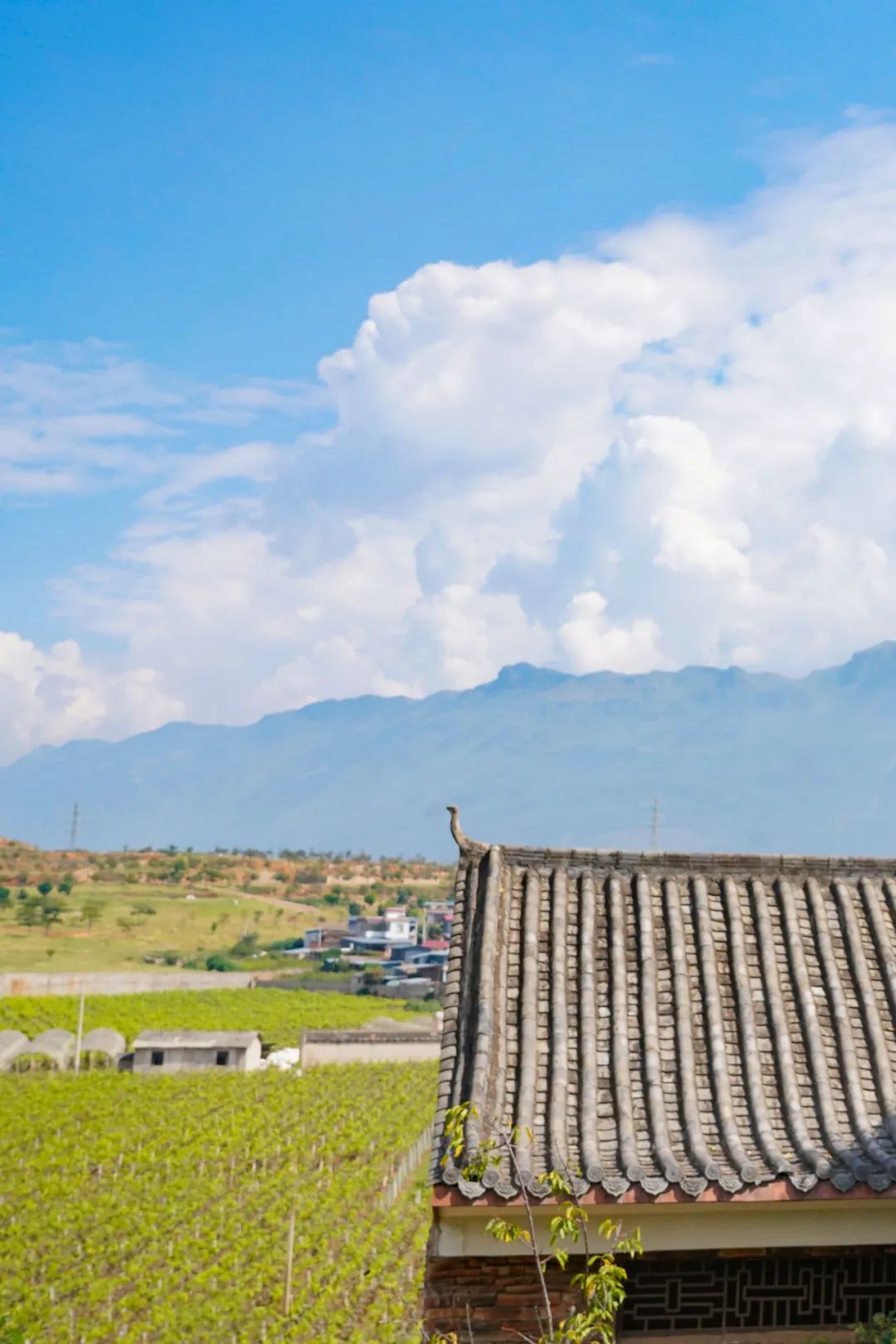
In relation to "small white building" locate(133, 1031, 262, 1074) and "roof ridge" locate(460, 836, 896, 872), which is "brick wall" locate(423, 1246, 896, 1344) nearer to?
"roof ridge" locate(460, 836, 896, 872)

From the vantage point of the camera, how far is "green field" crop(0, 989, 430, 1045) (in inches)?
2630

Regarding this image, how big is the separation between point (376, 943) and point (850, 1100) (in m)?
102

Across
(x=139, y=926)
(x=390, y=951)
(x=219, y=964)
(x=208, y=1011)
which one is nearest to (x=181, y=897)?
(x=139, y=926)

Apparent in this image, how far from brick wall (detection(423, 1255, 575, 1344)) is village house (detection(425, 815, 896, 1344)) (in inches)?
0.4

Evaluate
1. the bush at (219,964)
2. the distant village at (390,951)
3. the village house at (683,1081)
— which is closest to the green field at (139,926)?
the bush at (219,964)

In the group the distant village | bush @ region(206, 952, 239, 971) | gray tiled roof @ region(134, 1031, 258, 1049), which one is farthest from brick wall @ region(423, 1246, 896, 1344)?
bush @ region(206, 952, 239, 971)

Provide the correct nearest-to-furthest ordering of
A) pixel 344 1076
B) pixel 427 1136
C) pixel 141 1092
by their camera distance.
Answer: pixel 427 1136
pixel 141 1092
pixel 344 1076

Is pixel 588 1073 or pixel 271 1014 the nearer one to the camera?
pixel 588 1073

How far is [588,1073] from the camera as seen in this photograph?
27.6 feet

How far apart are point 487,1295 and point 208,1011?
70.1m

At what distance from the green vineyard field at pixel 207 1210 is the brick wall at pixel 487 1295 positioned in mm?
16743

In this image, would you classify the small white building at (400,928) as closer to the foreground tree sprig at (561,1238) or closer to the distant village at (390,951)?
the distant village at (390,951)

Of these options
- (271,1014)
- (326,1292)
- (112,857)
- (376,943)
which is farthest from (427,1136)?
(112,857)

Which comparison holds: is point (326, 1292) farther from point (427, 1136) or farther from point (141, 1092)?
point (141, 1092)
